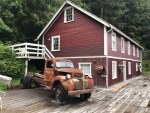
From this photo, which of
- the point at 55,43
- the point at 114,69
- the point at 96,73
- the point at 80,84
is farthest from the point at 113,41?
the point at 80,84

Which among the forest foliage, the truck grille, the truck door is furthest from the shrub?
the truck grille

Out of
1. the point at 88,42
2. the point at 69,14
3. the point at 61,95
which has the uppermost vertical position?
the point at 69,14

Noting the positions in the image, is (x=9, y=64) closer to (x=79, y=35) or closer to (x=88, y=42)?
(x=79, y=35)

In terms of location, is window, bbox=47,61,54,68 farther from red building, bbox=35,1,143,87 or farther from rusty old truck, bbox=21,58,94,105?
red building, bbox=35,1,143,87

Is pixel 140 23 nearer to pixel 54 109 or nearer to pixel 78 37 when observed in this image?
pixel 78 37

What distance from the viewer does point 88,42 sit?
546 inches

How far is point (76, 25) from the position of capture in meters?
14.7

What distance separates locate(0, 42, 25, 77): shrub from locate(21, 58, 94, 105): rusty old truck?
3.73 meters

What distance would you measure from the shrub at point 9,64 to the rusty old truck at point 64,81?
3733 mm

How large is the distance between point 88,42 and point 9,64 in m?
6.38

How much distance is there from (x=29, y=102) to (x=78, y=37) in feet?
26.3

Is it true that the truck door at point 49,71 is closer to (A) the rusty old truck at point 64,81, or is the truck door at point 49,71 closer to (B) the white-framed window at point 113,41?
(A) the rusty old truck at point 64,81

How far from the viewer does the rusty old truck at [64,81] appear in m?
7.42

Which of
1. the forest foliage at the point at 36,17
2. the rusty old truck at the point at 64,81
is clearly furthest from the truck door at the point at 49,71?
the forest foliage at the point at 36,17
